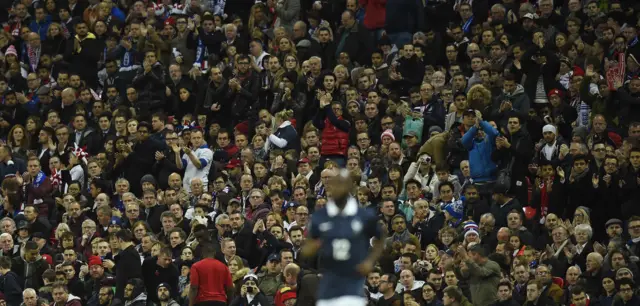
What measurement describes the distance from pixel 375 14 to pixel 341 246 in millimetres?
13247

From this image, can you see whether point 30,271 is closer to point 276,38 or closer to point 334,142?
point 334,142

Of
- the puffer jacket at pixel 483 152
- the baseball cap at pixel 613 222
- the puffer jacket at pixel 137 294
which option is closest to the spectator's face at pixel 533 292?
the baseball cap at pixel 613 222

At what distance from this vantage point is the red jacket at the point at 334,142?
24.5 metres

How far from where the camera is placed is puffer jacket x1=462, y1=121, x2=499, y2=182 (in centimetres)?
2294

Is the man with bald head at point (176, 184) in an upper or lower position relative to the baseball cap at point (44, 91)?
upper

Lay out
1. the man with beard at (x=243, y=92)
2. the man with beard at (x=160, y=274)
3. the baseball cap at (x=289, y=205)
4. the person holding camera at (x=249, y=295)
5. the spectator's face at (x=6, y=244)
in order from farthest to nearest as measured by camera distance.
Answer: the man with beard at (x=243, y=92), the spectator's face at (x=6, y=244), the baseball cap at (x=289, y=205), the man with beard at (x=160, y=274), the person holding camera at (x=249, y=295)

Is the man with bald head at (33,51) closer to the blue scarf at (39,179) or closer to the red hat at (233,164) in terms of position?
the blue scarf at (39,179)

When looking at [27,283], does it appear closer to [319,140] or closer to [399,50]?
[319,140]

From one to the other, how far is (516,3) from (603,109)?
420 cm

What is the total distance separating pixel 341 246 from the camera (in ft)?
49.3

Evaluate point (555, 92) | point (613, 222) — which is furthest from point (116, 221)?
point (613, 222)

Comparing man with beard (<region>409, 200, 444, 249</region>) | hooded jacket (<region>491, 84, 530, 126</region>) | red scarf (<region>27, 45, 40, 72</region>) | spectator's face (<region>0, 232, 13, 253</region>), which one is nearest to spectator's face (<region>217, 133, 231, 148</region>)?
spectator's face (<region>0, 232, 13, 253</region>)

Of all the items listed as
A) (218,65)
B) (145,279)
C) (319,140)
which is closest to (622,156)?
(319,140)

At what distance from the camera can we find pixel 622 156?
72.1ft
